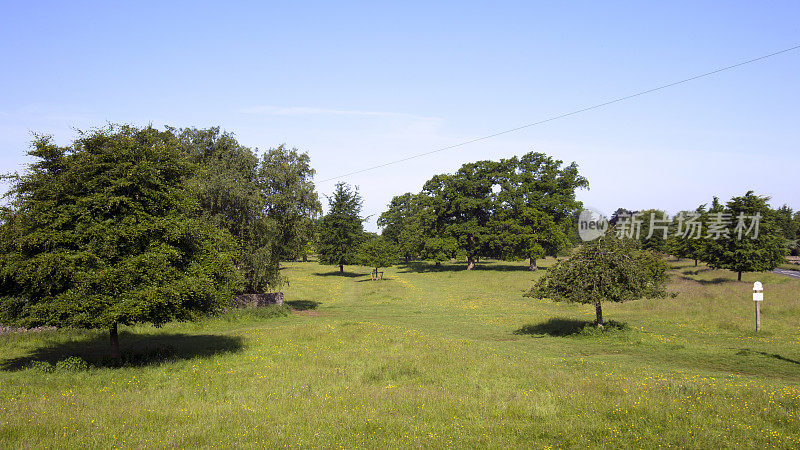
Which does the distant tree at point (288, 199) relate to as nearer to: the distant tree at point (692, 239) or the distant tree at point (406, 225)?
the distant tree at point (406, 225)

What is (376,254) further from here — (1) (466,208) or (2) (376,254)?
(1) (466,208)

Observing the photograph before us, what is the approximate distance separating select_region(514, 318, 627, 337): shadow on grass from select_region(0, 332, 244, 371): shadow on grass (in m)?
16.7

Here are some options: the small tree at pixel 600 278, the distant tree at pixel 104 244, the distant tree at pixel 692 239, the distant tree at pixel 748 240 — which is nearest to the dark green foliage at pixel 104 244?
the distant tree at pixel 104 244

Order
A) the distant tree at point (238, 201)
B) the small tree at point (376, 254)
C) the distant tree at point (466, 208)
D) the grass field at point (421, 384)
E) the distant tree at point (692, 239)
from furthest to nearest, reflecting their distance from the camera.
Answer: the distant tree at point (466, 208), the small tree at point (376, 254), the distant tree at point (692, 239), the distant tree at point (238, 201), the grass field at point (421, 384)

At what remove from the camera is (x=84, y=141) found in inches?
747

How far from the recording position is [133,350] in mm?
21297

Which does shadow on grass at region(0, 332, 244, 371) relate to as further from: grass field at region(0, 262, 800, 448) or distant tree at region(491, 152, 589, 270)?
distant tree at region(491, 152, 589, 270)

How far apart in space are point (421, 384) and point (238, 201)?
23.3 m

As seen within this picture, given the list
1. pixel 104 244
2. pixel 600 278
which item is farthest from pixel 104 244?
pixel 600 278

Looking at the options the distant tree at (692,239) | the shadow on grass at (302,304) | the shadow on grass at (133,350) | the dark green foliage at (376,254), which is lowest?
the shadow on grass at (302,304)

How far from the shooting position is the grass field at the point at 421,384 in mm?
10438

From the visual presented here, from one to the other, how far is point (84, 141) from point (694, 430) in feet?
74.6

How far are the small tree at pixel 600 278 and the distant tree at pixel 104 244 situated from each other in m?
16.9

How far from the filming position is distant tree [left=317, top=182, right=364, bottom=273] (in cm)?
7394
